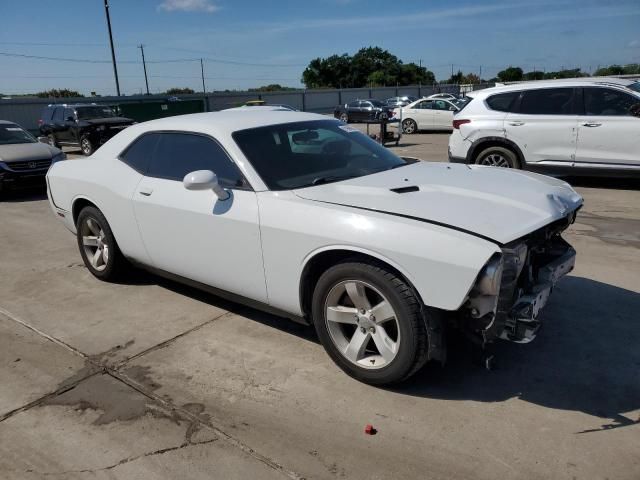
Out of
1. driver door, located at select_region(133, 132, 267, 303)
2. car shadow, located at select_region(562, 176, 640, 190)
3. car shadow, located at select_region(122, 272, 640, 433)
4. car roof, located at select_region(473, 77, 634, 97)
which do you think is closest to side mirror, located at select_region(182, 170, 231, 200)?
driver door, located at select_region(133, 132, 267, 303)

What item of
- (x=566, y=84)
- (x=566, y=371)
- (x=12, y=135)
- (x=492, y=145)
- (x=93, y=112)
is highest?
(x=93, y=112)

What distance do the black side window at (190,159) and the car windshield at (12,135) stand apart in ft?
26.5

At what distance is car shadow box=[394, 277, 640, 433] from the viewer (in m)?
3.05

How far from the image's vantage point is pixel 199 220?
3.83 metres

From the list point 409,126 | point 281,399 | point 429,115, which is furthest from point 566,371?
point 409,126

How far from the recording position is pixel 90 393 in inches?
131

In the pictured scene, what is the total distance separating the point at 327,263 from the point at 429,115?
2018cm

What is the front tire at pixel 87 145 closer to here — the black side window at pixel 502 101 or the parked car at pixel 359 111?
the black side window at pixel 502 101

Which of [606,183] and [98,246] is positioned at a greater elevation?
[98,246]

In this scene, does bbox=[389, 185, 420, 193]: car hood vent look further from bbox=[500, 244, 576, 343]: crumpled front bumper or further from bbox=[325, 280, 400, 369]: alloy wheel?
bbox=[500, 244, 576, 343]: crumpled front bumper

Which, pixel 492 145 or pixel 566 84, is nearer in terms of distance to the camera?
pixel 566 84

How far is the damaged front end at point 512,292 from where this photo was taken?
2727 millimetres

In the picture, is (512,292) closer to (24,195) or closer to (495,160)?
(495,160)

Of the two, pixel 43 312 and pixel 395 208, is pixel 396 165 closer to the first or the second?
pixel 395 208
